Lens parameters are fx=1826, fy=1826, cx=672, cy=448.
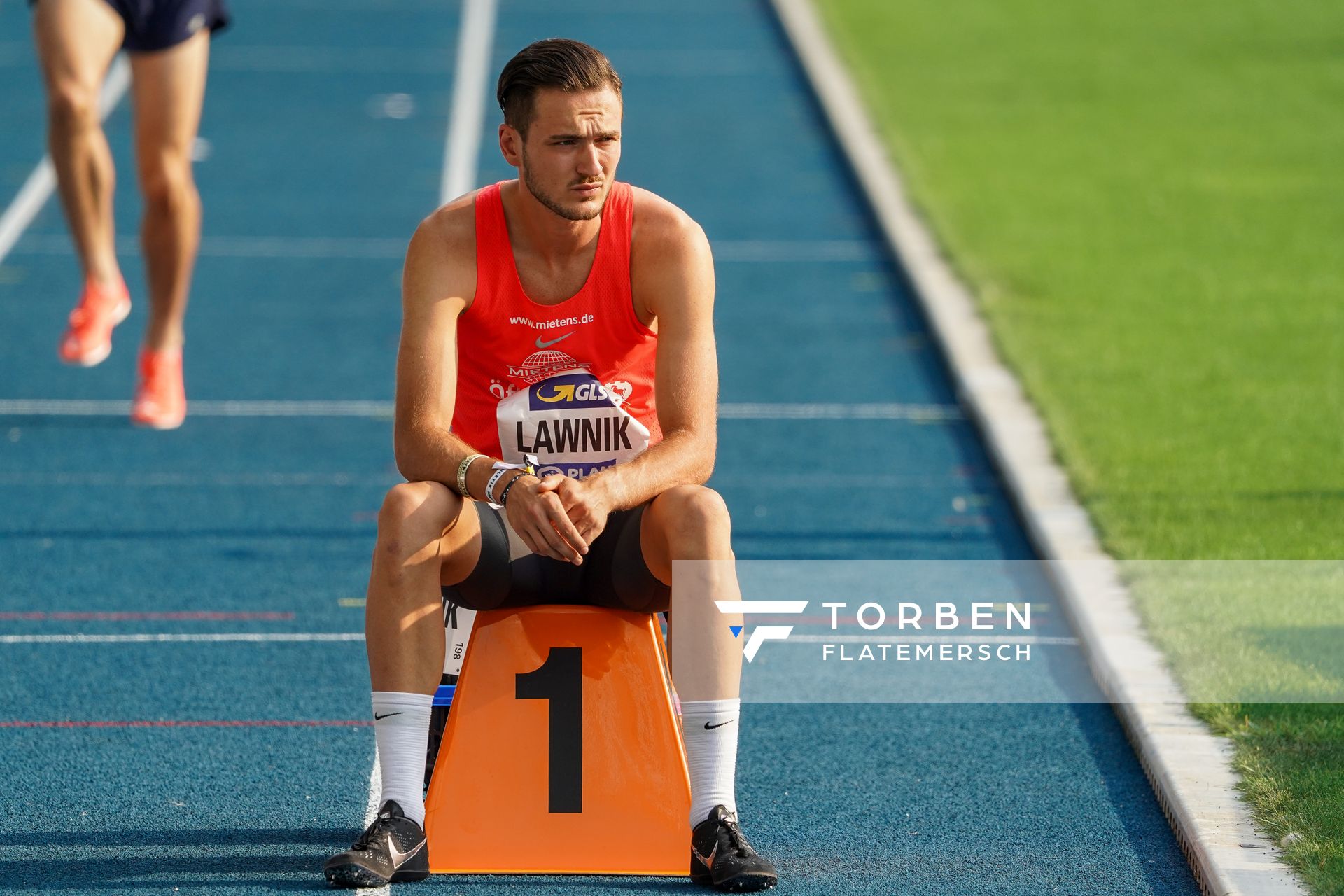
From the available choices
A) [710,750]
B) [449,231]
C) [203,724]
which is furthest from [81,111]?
[710,750]

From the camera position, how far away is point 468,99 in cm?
1267

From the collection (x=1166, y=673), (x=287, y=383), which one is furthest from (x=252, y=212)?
(x=1166, y=673)

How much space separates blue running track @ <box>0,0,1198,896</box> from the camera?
140 inches

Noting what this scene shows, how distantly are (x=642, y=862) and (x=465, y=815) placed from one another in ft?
1.11

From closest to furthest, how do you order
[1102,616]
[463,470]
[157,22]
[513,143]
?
[463,470]
[513,143]
[1102,616]
[157,22]

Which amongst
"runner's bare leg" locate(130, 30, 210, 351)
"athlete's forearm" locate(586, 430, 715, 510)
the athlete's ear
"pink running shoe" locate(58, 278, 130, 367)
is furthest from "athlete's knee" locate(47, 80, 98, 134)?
"athlete's forearm" locate(586, 430, 715, 510)

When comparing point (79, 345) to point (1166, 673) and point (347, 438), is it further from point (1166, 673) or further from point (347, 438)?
point (1166, 673)

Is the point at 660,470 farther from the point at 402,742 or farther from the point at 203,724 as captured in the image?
the point at 203,724

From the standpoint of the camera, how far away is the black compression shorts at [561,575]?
344 centimetres

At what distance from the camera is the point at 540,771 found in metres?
3.38

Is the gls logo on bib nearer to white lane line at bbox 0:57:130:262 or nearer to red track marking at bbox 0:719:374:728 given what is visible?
red track marking at bbox 0:719:374:728

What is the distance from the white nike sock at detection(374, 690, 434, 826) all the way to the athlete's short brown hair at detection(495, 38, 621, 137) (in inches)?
42.8

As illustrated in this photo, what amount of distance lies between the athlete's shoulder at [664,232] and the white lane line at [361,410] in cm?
313

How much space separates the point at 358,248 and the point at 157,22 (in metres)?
3.12
